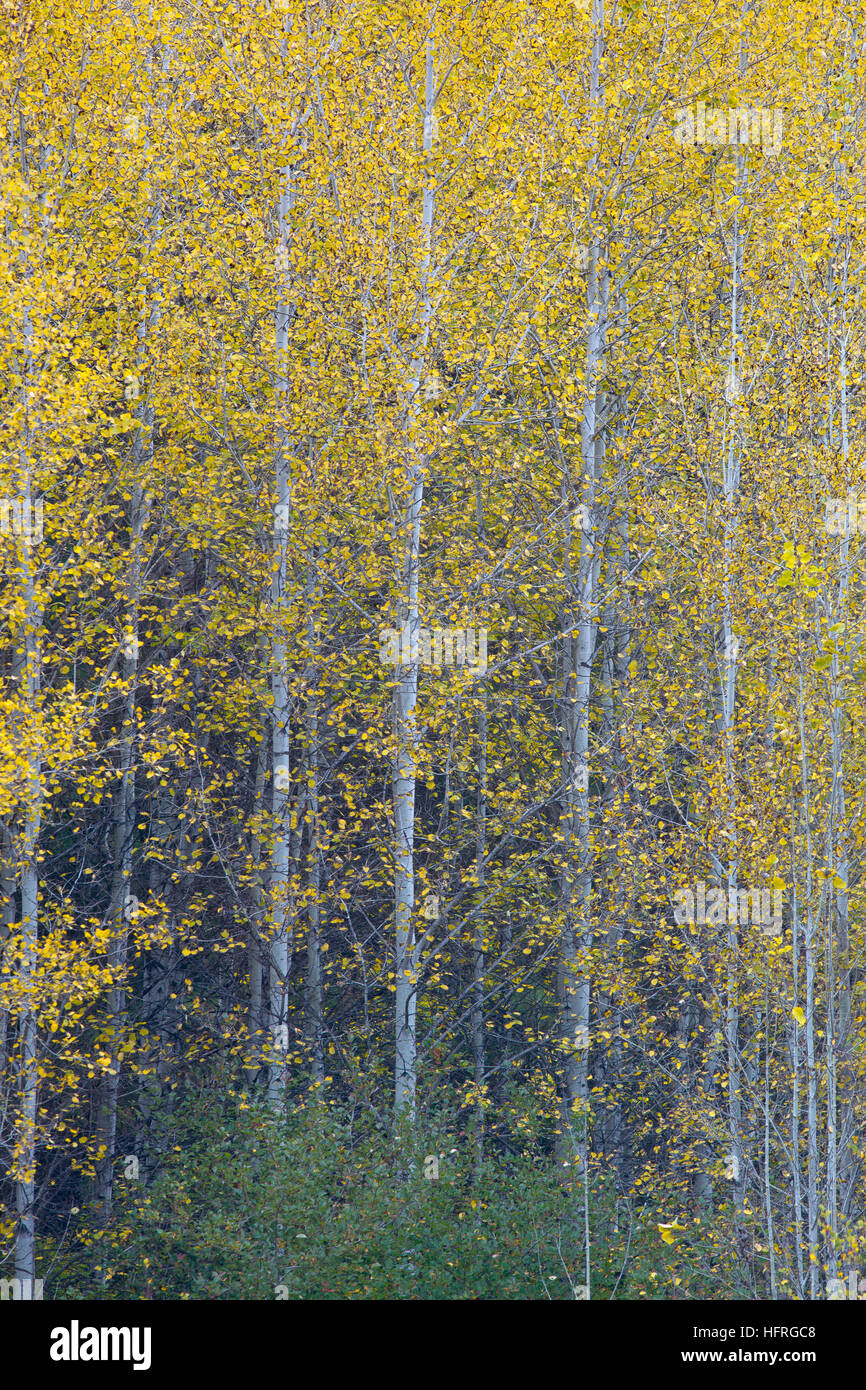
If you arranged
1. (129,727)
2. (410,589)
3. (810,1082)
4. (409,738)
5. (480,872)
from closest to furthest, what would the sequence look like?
(810,1082) → (129,727) → (409,738) → (410,589) → (480,872)

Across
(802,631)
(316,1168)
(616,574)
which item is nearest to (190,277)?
(616,574)

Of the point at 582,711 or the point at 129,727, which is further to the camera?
the point at 582,711

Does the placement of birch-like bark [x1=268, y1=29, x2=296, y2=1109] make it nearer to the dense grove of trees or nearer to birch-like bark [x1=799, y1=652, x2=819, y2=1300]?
the dense grove of trees

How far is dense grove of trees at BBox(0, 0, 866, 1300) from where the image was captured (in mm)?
10875

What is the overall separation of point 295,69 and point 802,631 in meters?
8.35

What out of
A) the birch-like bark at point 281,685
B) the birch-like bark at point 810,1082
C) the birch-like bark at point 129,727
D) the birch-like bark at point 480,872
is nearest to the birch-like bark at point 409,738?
the birch-like bark at point 480,872

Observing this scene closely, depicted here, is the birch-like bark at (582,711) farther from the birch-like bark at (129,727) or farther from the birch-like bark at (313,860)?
the birch-like bark at (129,727)

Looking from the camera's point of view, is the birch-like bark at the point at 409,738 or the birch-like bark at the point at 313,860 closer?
the birch-like bark at the point at 409,738

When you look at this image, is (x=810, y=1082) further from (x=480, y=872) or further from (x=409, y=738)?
(x=409, y=738)

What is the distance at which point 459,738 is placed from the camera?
15.4m

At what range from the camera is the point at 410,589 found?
1297cm

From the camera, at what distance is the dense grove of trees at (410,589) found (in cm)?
1088

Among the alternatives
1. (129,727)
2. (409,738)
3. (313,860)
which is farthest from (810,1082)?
(129,727)

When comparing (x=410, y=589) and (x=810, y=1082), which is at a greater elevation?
(x=410, y=589)
